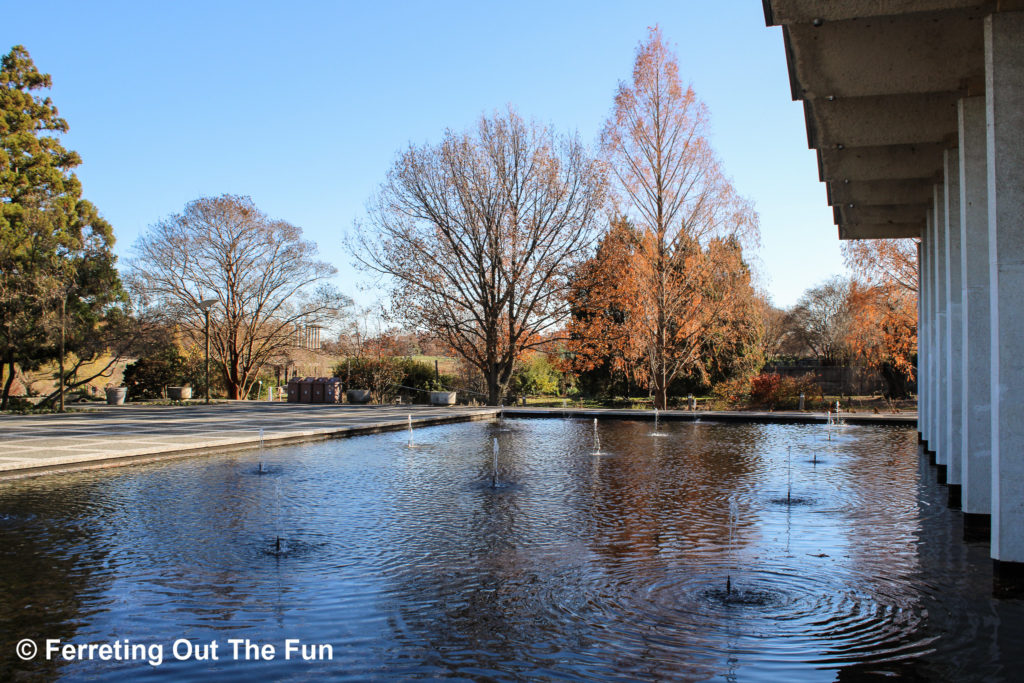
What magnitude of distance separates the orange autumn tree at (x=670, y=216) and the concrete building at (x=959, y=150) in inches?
473

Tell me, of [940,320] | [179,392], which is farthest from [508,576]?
[179,392]

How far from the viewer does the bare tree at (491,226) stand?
26.5 metres

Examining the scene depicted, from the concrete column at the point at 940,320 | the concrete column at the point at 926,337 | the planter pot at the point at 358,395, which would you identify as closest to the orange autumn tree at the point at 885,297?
the concrete column at the point at 926,337

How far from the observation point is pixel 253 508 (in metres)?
8.34

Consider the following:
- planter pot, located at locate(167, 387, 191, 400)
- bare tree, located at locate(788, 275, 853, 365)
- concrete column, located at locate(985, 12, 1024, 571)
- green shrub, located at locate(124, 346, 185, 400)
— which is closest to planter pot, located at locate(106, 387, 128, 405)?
planter pot, located at locate(167, 387, 191, 400)

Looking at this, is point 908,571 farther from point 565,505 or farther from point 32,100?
point 32,100

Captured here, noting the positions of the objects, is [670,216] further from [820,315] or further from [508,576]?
[820,315]

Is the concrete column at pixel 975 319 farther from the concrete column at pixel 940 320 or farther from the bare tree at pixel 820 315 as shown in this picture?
the bare tree at pixel 820 315

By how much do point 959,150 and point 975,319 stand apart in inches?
69.3

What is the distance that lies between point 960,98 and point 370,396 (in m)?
24.8

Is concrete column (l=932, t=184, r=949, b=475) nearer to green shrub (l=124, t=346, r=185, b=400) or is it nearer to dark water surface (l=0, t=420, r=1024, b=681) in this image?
dark water surface (l=0, t=420, r=1024, b=681)

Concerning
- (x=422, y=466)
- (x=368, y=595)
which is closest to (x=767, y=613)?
(x=368, y=595)

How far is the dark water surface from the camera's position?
416 centimetres

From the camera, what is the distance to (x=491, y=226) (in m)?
26.6
